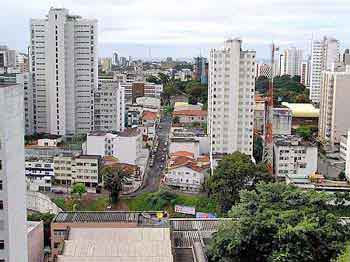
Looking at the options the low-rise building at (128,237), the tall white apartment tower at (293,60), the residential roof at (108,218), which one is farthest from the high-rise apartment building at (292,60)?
the residential roof at (108,218)

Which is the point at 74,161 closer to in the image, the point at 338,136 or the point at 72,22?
the point at 72,22

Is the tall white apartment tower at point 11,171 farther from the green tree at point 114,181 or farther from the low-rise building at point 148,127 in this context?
the low-rise building at point 148,127

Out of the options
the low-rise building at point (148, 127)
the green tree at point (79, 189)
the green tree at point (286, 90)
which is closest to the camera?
the green tree at point (79, 189)

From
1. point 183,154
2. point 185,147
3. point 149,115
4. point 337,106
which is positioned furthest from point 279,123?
point 149,115

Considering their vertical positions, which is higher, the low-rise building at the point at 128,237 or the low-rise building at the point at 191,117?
the low-rise building at the point at 191,117

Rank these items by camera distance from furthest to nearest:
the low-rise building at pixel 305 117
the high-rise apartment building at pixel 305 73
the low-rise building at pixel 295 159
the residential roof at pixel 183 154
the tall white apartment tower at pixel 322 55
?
1. the high-rise apartment building at pixel 305 73
2. the tall white apartment tower at pixel 322 55
3. the low-rise building at pixel 305 117
4. the residential roof at pixel 183 154
5. the low-rise building at pixel 295 159

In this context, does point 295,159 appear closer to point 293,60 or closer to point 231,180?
point 231,180
